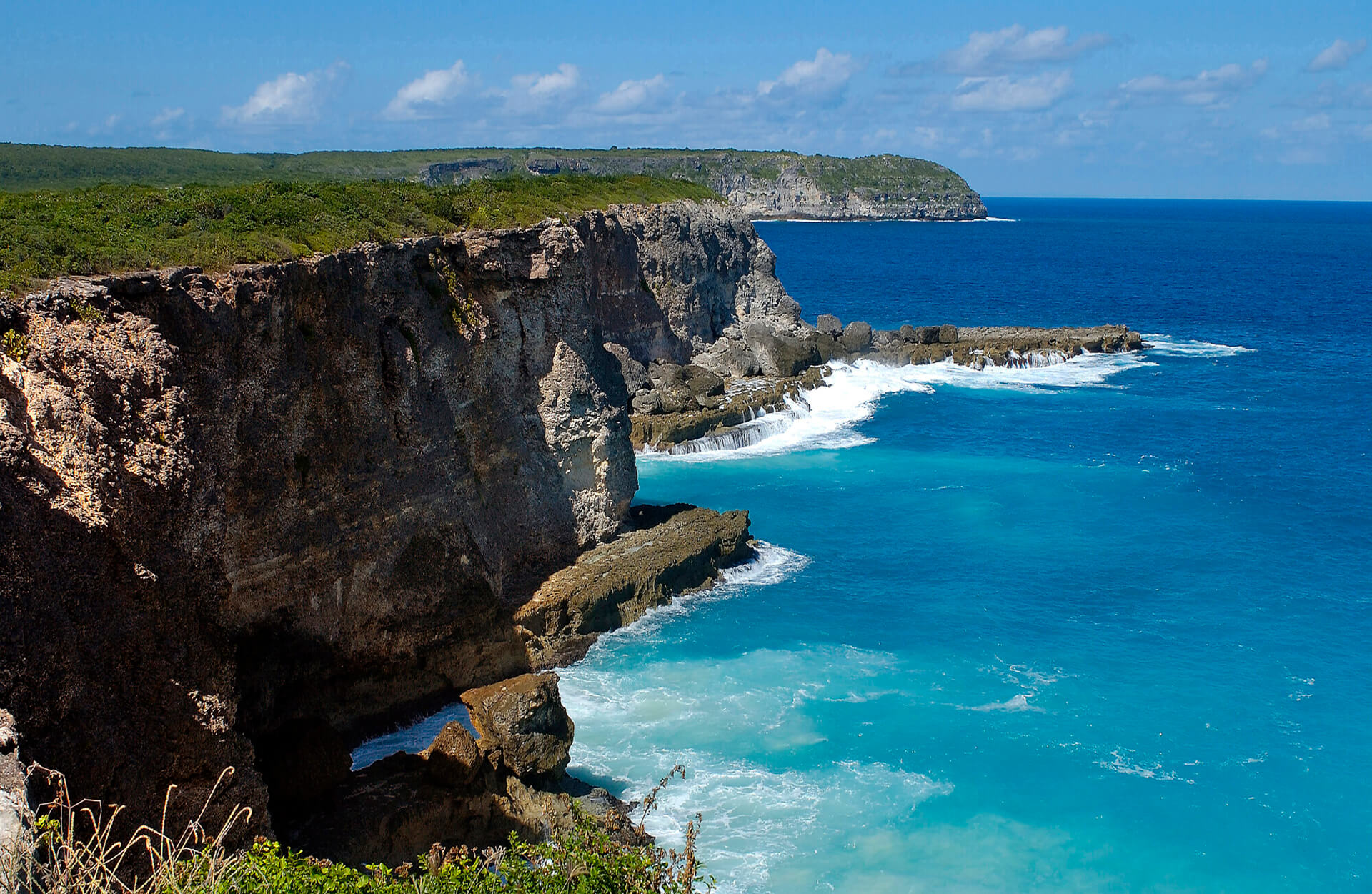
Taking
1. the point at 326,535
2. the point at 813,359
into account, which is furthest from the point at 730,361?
the point at 326,535

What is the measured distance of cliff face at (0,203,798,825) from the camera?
1830 cm

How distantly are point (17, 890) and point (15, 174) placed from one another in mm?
55552

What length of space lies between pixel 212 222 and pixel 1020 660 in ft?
83.7

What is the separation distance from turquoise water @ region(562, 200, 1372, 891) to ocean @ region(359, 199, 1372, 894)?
9 centimetres

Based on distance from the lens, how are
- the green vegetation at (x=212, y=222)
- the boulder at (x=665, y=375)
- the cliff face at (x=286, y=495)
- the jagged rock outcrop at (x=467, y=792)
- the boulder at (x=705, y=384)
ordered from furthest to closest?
the boulder at (x=665, y=375) < the boulder at (x=705, y=384) < the jagged rock outcrop at (x=467, y=792) < the green vegetation at (x=212, y=222) < the cliff face at (x=286, y=495)

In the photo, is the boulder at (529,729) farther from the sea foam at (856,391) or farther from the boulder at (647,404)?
the boulder at (647,404)

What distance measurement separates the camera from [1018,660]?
31812 millimetres

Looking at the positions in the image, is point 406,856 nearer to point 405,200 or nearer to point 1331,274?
point 405,200

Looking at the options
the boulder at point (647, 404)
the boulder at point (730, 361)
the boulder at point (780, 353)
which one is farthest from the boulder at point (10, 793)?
the boulder at point (780, 353)

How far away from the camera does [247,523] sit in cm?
2266

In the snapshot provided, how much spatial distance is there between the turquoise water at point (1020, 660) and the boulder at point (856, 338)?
42.2 feet

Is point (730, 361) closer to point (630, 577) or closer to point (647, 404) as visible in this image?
point (647, 404)

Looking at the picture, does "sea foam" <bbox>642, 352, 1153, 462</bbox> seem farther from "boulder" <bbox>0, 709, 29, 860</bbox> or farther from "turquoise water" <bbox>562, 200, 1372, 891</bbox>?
"boulder" <bbox>0, 709, 29, 860</bbox>

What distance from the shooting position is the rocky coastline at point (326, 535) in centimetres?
1839
